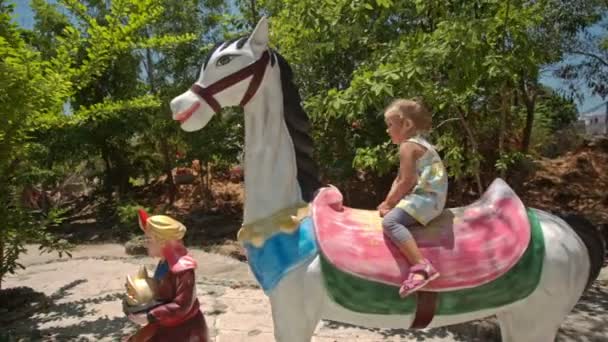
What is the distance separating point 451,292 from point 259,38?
127 centimetres

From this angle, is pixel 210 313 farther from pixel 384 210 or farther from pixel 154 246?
pixel 384 210

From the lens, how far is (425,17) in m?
4.62

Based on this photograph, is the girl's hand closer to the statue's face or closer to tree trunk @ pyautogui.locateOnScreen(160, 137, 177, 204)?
the statue's face

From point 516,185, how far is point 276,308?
8874 mm

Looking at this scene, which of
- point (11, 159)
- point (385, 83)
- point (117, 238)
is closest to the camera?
point (385, 83)

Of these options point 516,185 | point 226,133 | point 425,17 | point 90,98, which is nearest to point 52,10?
point 90,98

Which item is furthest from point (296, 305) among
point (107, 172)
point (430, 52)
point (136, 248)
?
point (107, 172)

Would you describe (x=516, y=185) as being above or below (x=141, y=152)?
below

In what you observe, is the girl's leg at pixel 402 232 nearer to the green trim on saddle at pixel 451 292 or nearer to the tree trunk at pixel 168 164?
the green trim on saddle at pixel 451 292

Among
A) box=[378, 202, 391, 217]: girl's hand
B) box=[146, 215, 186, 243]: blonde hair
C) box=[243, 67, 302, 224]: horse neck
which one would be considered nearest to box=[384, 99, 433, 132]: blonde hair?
box=[378, 202, 391, 217]: girl's hand

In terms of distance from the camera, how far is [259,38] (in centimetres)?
196

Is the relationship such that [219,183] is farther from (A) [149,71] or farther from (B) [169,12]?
(B) [169,12]

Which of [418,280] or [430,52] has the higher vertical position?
[430,52]

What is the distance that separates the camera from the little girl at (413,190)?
6.24ft
